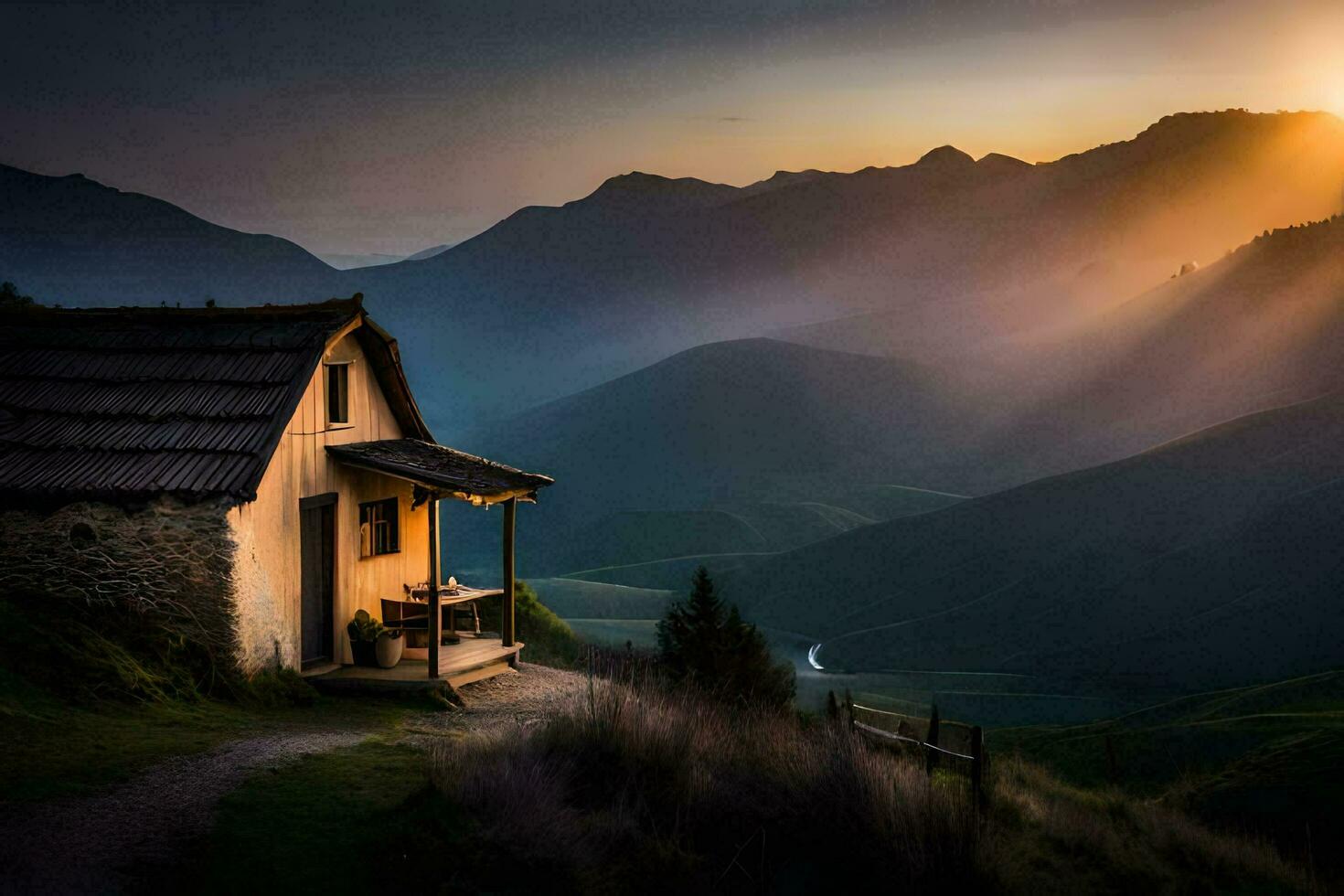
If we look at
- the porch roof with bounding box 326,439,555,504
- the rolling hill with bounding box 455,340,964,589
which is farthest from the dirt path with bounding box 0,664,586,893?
the rolling hill with bounding box 455,340,964,589

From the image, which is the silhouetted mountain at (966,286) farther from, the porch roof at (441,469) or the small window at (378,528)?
the small window at (378,528)

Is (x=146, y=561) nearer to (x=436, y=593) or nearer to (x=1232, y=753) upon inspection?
(x=436, y=593)

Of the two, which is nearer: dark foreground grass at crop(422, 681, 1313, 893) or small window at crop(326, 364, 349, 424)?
dark foreground grass at crop(422, 681, 1313, 893)

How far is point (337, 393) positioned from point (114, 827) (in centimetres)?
999

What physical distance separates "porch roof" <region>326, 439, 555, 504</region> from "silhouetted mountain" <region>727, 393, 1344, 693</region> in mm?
35096

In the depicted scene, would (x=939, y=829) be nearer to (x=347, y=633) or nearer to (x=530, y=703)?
(x=530, y=703)

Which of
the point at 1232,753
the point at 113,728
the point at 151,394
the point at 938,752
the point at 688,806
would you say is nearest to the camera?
the point at 688,806

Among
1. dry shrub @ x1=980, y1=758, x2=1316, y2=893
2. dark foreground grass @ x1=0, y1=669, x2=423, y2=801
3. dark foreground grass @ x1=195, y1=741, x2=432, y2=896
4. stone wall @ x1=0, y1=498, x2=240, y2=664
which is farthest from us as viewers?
stone wall @ x1=0, y1=498, x2=240, y2=664

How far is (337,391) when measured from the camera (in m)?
19.2

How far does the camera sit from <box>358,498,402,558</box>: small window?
19734mm

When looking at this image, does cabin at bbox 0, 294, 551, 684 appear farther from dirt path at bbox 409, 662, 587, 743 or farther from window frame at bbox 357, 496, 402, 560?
dirt path at bbox 409, 662, 587, 743

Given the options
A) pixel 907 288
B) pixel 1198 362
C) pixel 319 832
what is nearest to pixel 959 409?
pixel 1198 362

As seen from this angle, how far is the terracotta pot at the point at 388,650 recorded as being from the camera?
18922 millimetres

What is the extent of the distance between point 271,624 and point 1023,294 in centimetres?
17319
